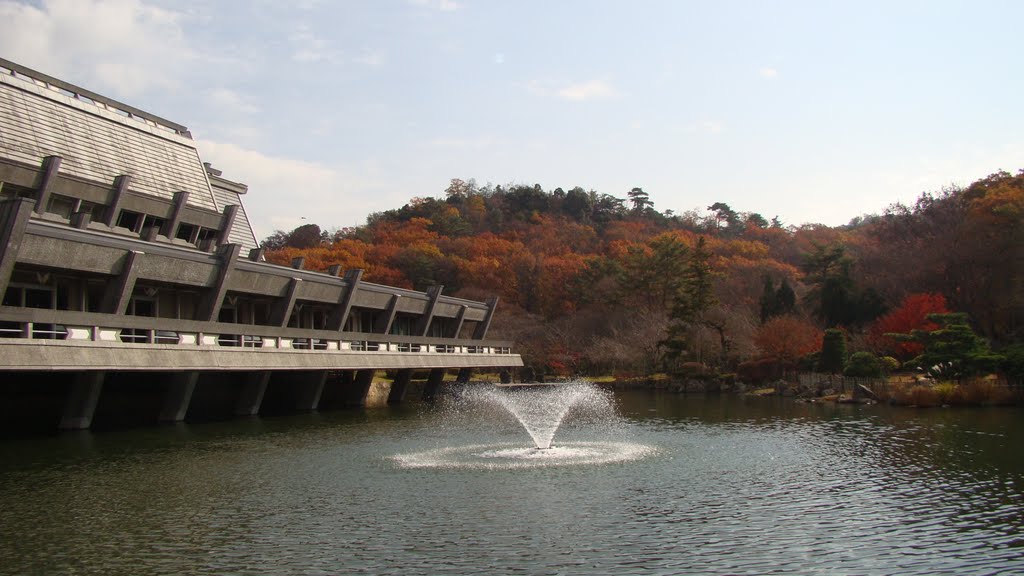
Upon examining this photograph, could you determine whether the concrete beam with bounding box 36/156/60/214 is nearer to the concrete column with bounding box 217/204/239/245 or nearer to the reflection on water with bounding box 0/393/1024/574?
the concrete column with bounding box 217/204/239/245

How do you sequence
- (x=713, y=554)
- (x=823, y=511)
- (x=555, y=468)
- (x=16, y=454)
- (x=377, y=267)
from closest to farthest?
(x=713, y=554) → (x=823, y=511) → (x=555, y=468) → (x=16, y=454) → (x=377, y=267)

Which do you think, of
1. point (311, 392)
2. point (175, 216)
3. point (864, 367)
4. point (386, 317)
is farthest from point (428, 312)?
point (864, 367)

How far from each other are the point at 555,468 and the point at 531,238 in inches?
3760

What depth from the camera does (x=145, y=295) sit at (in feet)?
131

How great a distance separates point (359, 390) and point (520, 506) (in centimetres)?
3600

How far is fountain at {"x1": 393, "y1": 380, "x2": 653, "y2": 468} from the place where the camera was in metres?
26.2

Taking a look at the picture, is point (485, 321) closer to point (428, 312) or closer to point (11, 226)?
point (428, 312)

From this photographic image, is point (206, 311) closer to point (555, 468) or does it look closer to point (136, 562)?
point (555, 468)

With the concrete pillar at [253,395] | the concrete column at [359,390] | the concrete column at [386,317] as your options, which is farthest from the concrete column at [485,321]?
the concrete pillar at [253,395]

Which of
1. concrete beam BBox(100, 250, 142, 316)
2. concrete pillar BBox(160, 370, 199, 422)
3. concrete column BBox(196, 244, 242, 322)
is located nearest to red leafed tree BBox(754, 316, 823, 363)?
concrete column BBox(196, 244, 242, 322)

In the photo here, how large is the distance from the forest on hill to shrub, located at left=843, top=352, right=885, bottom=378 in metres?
1.92

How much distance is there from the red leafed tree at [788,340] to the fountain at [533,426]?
41.1 feet

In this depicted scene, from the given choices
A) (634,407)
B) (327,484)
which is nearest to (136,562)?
(327,484)

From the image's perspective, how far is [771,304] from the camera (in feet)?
245
